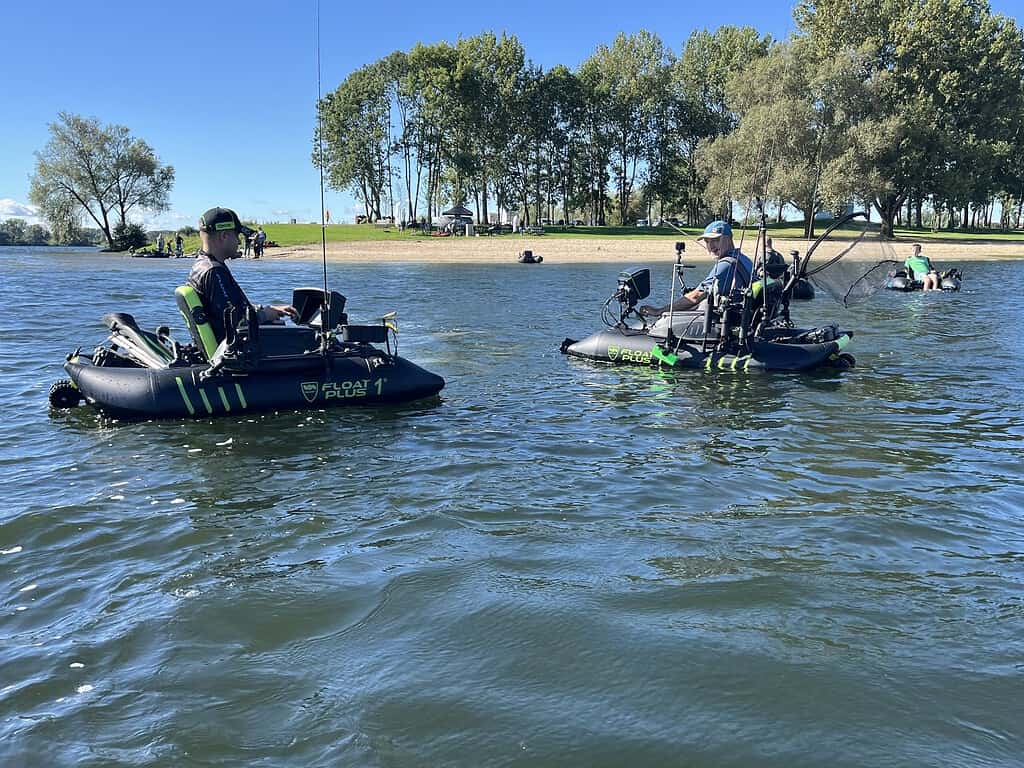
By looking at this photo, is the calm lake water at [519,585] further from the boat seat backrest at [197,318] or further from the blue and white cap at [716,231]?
the blue and white cap at [716,231]

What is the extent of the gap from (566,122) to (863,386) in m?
73.0

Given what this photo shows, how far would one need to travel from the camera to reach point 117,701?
12.6 feet

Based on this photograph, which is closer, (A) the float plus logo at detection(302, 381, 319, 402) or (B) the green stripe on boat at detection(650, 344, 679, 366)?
(A) the float plus logo at detection(302, 381, 319, 402)

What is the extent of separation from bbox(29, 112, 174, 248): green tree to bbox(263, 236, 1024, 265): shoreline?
108 feet

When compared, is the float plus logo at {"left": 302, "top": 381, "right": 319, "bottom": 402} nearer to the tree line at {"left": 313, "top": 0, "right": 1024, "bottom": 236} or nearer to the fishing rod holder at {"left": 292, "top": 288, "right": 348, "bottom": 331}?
the fishing rod holder at {"left": 292, "top": 288, "right": 348, "bottom": 331}

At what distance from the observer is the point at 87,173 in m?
78.7

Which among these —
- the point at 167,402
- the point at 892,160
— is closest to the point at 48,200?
the point at 892,160

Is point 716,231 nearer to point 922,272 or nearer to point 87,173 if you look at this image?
point 922,272

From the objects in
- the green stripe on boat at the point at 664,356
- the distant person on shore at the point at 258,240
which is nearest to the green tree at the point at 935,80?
the distant person on shore at the point at 258,240

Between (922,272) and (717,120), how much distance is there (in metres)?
58.7

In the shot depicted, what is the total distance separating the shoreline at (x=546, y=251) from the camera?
1934 inches

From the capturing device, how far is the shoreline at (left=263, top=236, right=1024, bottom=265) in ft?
161

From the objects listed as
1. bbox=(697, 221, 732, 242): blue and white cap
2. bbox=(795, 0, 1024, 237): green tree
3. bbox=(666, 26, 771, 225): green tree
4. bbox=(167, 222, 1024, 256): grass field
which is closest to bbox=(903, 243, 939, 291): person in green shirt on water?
bbox=(697, 221, 732, 242): blue and white cap

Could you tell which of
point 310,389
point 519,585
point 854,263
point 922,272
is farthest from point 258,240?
point 519,585
